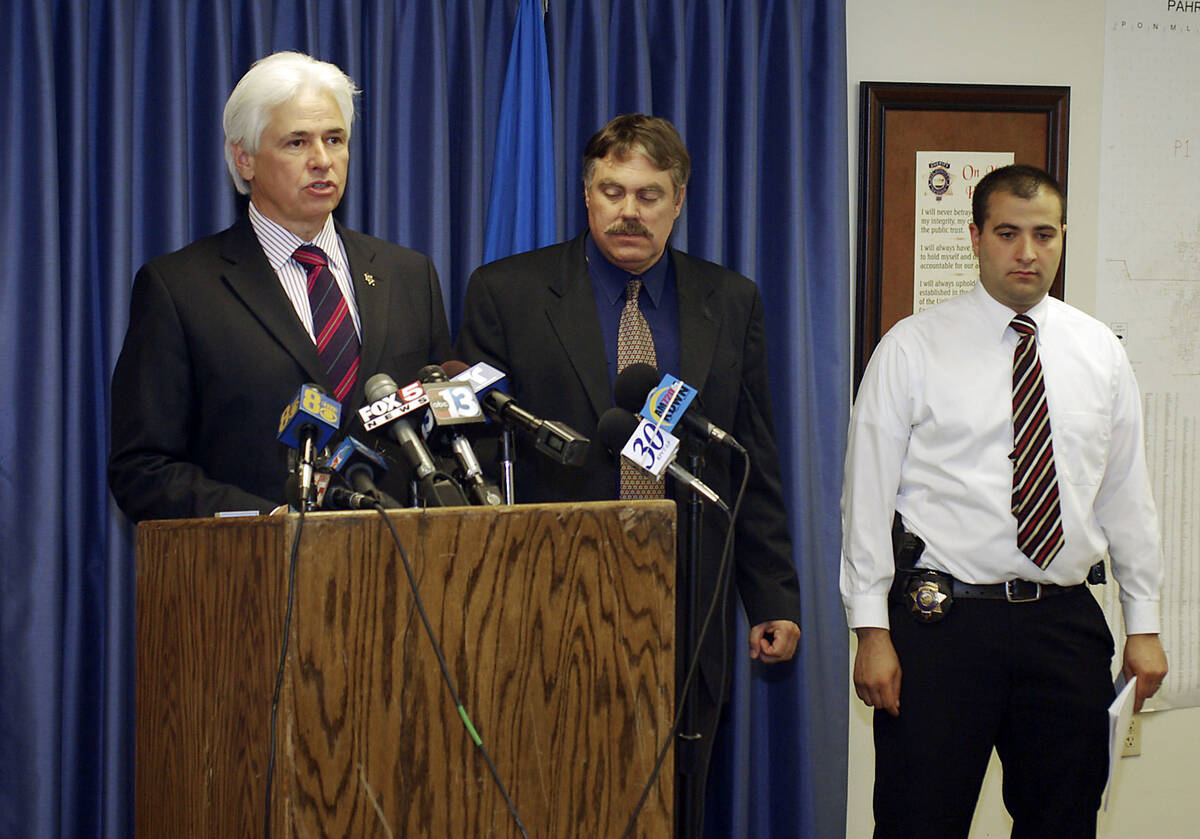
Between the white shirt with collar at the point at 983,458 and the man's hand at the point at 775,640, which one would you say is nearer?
the man's hand at the point at 775,640

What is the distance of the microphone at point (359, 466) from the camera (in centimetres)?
140

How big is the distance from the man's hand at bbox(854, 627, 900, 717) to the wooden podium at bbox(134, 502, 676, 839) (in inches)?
44.0

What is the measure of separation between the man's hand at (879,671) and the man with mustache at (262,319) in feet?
3.55

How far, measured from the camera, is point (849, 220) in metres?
3.18

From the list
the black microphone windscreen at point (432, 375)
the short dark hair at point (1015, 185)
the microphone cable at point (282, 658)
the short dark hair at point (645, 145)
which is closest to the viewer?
the microphone cable at point (282, 658)

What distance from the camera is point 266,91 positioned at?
7.04 ft

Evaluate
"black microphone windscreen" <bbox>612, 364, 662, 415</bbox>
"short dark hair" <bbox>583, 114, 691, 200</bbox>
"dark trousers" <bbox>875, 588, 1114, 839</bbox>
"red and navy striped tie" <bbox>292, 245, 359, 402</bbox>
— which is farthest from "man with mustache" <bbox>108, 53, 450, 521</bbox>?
"dark trousers" <bbox>875, 588, 1114, 839</bbox>

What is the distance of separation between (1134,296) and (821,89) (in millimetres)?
1195

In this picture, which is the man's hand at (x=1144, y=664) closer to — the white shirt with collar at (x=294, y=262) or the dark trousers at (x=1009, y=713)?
the dark trousers at (x=1009, y=713)

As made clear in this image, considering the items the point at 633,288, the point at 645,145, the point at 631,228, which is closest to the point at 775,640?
the point at 633,288

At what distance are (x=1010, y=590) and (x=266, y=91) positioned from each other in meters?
1.83

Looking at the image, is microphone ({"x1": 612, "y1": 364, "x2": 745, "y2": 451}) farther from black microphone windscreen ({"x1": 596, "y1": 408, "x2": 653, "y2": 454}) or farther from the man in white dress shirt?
the man in white dress shirt

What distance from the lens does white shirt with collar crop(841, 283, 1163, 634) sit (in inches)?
94.5

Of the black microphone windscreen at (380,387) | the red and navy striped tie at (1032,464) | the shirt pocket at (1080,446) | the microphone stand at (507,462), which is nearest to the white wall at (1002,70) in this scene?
the red and navy striped tie at (1032,464)
